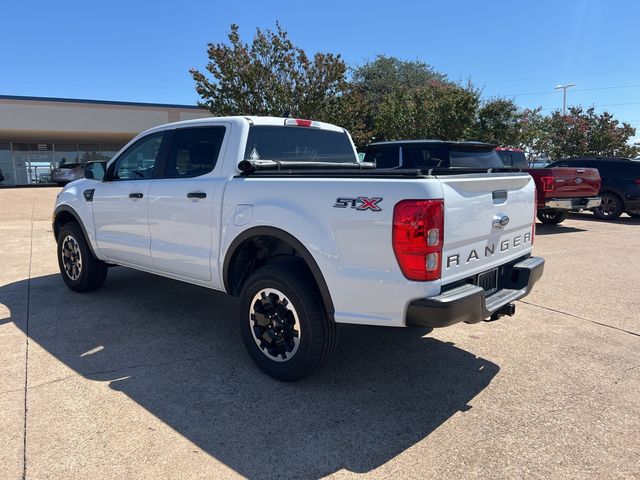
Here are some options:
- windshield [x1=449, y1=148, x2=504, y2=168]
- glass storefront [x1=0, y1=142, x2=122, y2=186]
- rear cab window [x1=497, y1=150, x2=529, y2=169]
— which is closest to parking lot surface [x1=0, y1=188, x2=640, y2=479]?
windshield [x1=449, y1=148, x2=504, y2=168]

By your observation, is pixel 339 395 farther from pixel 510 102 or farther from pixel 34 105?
pixel 34 105

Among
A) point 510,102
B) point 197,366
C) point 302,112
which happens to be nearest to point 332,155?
point 197,366

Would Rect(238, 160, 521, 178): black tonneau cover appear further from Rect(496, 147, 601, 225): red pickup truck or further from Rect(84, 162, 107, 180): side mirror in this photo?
Rect(496, 147, 601, 225): red pickup truck

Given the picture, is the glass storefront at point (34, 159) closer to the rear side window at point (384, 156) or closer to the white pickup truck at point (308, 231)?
the rear side window at point (384, 156)

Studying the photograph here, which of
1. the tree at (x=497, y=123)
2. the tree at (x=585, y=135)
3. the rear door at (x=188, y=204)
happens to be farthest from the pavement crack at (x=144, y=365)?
the tree at (x=585, y=135)

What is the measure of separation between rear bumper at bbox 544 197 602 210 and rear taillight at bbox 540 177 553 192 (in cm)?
26

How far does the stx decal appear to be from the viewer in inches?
119

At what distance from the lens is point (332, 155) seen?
5012mm

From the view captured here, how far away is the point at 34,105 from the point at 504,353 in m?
30.4

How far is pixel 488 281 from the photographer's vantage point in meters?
3.66

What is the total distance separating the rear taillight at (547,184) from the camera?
11.1 meters

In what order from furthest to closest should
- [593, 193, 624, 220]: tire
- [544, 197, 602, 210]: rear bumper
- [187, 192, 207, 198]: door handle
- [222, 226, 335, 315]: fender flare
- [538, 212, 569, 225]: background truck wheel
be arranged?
1. [593, 193, 624, 220]: tire
2. [538, 212, 569, 225]: background truck wheel
3. [544, 197, 602, 210]: rear bumper
4. [187, 192, 207, 198]: door handle
5. [222, 226, 335, 315]: fender flare

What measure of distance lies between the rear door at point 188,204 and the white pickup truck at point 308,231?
0.01 m

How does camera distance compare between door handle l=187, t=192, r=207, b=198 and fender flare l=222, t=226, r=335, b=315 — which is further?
door handle l=187, t=192, r=207, b=198
